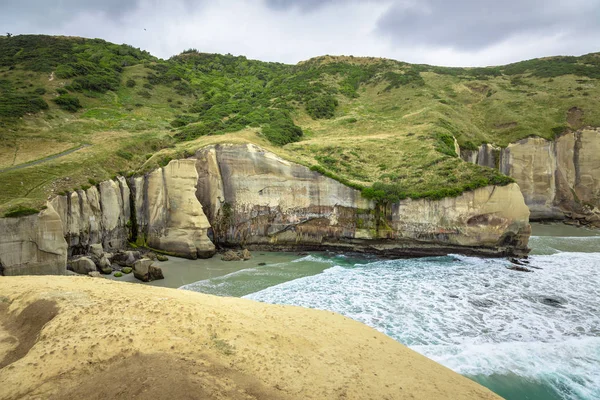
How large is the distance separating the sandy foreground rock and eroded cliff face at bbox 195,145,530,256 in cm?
1520

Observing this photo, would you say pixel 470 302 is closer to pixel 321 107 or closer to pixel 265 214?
pixel 265 214

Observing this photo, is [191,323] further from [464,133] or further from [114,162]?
[464,133]

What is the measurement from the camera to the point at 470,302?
1714cm

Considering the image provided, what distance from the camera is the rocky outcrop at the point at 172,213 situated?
2492 cm

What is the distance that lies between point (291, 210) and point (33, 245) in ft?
57.5

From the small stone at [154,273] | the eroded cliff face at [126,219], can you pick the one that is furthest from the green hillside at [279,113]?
the small stone at [154,273]

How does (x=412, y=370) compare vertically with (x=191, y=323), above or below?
below

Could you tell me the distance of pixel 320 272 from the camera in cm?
2200

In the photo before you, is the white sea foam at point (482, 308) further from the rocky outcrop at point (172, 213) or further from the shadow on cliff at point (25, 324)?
the rocky outcrop at point (172, 213)

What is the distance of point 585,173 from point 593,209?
190 inches

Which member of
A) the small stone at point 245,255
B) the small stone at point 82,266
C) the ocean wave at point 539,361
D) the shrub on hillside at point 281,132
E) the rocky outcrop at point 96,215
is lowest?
the ocean wave at point 539,361

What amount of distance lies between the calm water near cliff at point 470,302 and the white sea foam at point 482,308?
0.05 meters

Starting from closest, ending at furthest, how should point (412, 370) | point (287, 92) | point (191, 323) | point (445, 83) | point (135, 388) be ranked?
point (135, 388) → point (412, 370) → point (191, 323) → point (287, 92) → point (445, 83)

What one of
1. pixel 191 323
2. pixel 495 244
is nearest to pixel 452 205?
pixel 495 244
